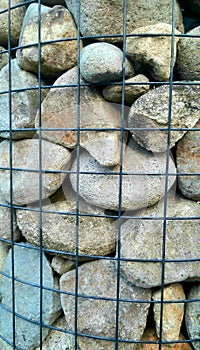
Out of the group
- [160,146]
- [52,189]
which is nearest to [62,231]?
[52,189]

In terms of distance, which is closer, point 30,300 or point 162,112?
point 162,112

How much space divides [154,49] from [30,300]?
0.74 metres

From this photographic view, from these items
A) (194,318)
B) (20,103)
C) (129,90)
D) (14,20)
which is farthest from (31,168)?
(194,318)

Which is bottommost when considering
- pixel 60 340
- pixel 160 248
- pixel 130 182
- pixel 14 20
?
pixel 60 340

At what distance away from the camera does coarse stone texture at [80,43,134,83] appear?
2.48 ft

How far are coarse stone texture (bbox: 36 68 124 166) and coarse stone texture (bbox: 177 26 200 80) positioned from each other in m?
0.19

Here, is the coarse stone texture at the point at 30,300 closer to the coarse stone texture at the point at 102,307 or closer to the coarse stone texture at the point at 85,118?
the coarse stone texture at the point at 102,307

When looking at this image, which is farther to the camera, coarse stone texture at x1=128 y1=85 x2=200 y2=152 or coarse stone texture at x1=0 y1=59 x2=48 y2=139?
coarse stone texture at x1=0 y1=59 x2=48 y2=139

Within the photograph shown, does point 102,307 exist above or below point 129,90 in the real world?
below

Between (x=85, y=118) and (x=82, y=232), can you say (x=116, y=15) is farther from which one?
(x=82, y=232)

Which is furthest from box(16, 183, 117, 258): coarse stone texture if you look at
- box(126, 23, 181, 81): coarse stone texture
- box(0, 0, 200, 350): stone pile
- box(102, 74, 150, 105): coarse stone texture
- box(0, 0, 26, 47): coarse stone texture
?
box(0, 0, 26, 47): coarse stone texture

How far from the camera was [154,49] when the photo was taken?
2.58 ft

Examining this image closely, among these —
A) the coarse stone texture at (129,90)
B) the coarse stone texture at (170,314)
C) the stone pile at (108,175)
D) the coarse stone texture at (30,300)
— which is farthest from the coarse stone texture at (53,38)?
the coarse stone texture at (170,314)

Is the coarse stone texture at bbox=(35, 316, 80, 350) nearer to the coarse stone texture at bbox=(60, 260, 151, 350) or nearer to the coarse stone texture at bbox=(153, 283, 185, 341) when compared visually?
the coarse stone texture at bbox=(60, 260, 151, 350)
